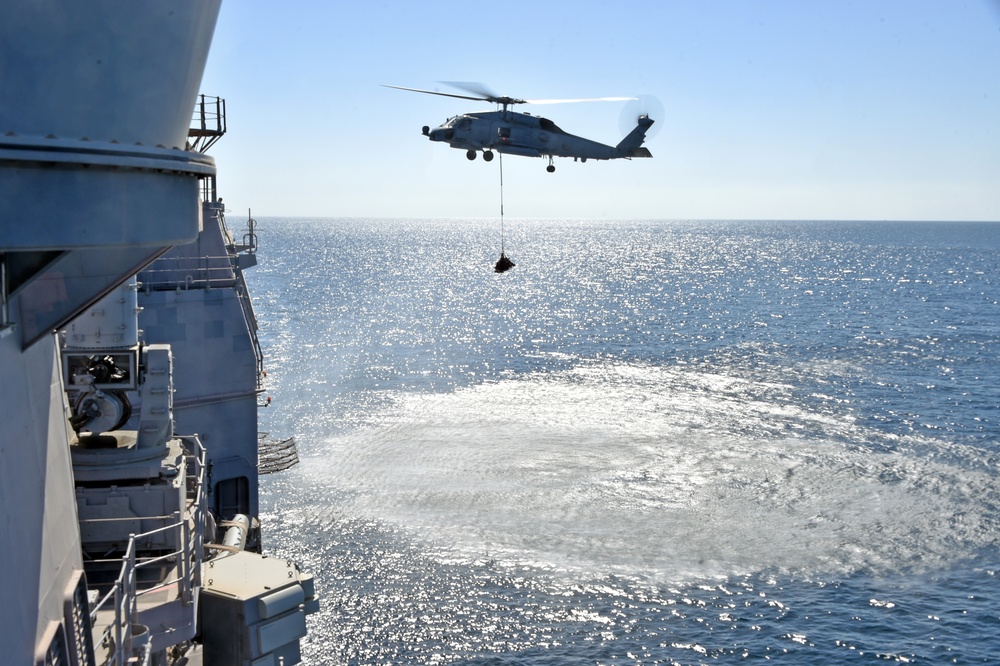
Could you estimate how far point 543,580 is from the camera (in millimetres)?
A: 37000

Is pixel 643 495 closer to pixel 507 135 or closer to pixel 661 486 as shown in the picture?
pixel 661 486

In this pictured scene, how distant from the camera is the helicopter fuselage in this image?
39.2 meters

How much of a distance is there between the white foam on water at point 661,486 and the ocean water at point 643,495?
18 cm

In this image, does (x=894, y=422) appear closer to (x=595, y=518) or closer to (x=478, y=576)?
(x=595, y=518)

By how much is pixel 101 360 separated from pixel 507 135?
28066mm

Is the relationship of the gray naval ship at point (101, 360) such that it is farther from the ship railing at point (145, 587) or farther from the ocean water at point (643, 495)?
the ocean water at point (643, 495)

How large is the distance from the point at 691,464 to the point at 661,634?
19665 millimetres

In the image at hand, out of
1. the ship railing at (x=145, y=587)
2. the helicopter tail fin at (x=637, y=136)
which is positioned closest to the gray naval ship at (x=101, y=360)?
the ship railing at (x=145, y=587)

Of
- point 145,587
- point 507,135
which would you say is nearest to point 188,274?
point 145,587

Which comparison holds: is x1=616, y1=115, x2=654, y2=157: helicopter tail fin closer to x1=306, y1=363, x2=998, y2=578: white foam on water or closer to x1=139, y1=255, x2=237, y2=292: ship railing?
x1=306, y1=363, x2=998, y2=578: white foam on water

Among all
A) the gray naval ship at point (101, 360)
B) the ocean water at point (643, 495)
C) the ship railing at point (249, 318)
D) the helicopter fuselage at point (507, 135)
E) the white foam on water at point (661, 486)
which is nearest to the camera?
the gray naval ship at point (101, 360)

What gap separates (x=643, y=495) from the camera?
4653 centimetres

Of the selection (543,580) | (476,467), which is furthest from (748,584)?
(476,467)

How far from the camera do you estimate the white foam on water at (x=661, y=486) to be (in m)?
39.7
